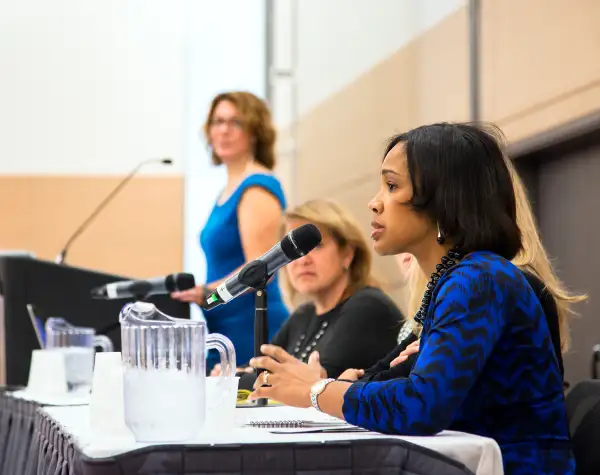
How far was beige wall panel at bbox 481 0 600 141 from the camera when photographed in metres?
2.78

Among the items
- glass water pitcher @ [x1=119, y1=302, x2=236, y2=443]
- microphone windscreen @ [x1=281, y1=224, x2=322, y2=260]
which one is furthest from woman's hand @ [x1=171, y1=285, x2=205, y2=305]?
glass water pitcher @ [x1=119, y1=302, x2=236, y2=443]

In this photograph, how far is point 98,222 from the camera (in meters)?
5.79

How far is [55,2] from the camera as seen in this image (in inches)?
226

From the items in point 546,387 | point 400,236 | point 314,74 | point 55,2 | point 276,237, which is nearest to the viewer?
point 546,387

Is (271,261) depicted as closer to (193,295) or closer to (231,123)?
(193,295)

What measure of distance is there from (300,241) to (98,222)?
173 inches

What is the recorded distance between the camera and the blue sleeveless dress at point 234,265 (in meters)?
2.91

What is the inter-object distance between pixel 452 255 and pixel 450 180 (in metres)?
0.10

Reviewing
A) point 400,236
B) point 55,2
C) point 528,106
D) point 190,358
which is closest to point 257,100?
point 528,106

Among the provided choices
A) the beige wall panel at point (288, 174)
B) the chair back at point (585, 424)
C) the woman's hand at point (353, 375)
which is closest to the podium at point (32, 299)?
the woman's hand at point (353, 375)

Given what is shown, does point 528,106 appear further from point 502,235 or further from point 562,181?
point 502,235

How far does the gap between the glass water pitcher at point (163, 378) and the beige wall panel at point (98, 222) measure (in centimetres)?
450

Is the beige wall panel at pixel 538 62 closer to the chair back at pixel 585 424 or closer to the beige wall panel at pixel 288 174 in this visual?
the chair back at pixel 585 424

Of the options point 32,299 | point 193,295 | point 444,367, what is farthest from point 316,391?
point 32,299
